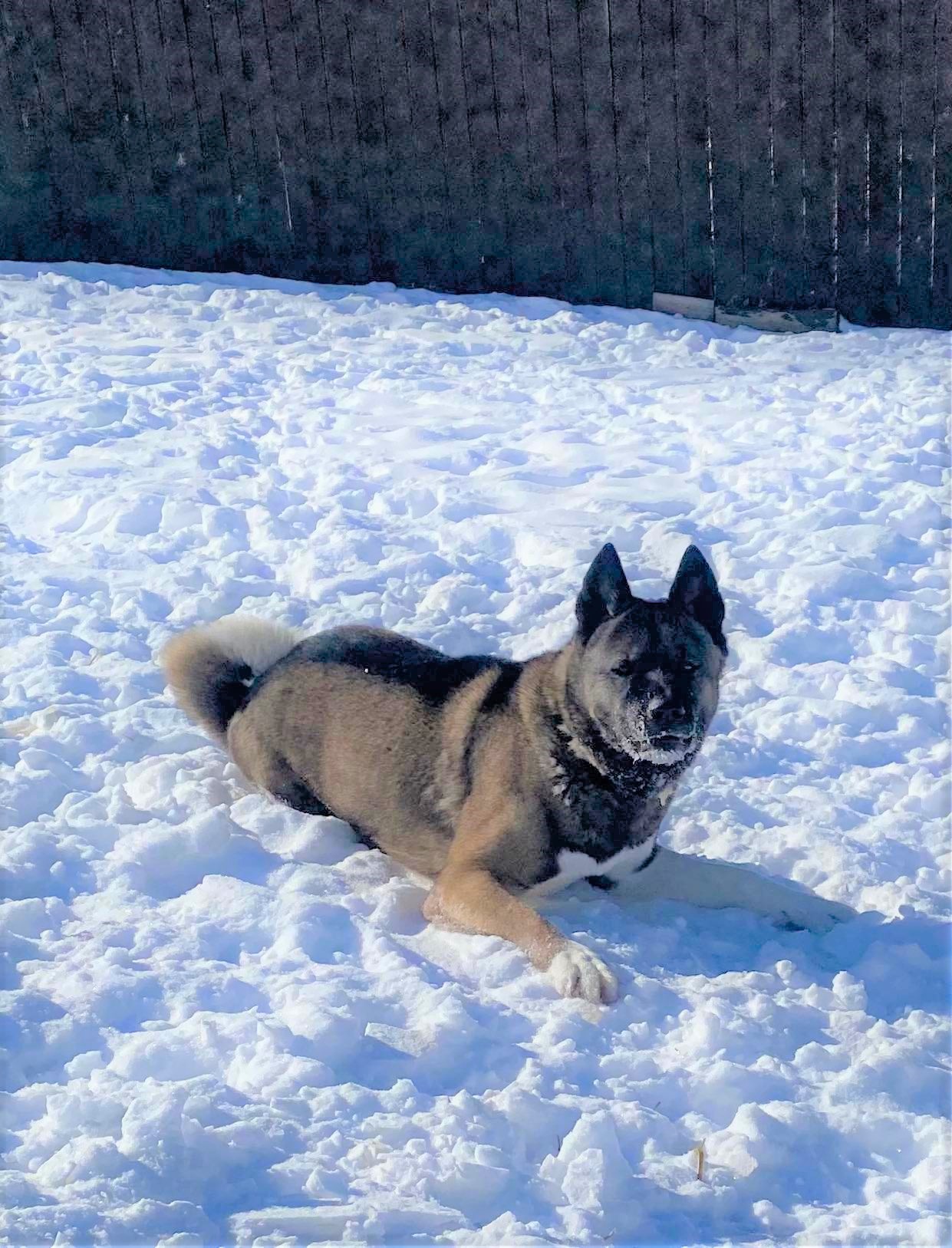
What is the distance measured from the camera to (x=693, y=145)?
9.11 m

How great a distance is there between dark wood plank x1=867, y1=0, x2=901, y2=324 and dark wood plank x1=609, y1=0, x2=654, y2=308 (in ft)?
4.45

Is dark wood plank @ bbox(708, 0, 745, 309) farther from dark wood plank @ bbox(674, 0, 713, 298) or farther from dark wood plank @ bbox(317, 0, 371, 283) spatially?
dark wood plank @ bbox(317, 0, 371, 283)

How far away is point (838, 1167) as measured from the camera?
2861 mm

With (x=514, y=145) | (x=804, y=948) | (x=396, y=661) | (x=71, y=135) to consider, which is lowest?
(x=804, y=948)

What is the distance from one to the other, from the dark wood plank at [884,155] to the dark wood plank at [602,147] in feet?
5.06

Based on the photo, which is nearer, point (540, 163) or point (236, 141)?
point (540, 163)

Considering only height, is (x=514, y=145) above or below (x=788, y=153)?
above

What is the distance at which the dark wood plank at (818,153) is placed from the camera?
8.81 metres

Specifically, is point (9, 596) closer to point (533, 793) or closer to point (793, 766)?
point (533, 793)

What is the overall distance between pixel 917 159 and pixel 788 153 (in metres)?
0.76

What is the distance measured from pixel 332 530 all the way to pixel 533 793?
2.49 metres

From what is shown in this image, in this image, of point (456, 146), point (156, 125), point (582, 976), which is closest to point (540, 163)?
point (456, 146)

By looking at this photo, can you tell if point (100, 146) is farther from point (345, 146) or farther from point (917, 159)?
point (917, 159)

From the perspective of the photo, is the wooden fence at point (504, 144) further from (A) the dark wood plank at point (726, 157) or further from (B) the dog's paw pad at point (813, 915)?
(B) the dog's paw pad at point (813, 915)
